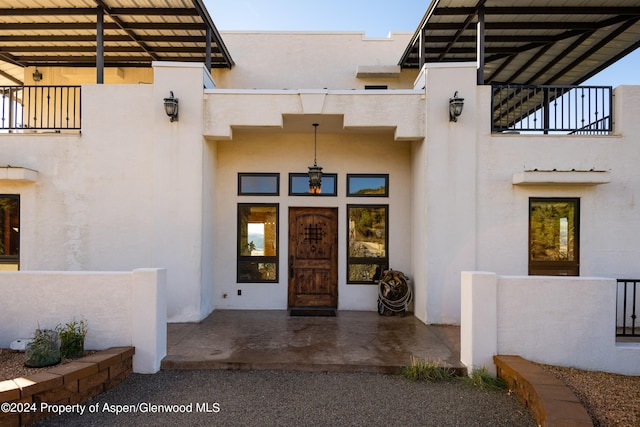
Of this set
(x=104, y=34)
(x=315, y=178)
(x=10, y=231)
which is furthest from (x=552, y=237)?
(x=104, y=34)

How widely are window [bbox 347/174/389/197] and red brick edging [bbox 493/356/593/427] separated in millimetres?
4239

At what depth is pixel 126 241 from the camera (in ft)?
22.8

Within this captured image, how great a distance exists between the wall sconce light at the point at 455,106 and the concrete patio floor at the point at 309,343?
3766mm

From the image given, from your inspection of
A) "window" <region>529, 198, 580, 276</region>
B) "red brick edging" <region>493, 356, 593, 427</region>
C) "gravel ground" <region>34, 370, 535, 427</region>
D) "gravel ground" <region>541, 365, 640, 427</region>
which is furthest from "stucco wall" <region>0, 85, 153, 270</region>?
"window" <region>529, 198, 580, 276</region>

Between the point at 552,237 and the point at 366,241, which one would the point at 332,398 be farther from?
the point at 552,237

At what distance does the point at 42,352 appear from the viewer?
4.02m

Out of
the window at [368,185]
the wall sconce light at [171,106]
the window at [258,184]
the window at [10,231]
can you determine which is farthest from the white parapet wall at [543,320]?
the window at [10,231]

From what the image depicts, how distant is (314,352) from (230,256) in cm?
342

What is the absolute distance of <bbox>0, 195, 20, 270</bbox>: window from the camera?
7.04 metres

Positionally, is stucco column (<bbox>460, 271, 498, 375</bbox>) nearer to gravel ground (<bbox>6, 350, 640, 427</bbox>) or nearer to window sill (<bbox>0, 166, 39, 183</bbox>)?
gravel ground (<bbox>6, 350, 640, 427</bbox>)

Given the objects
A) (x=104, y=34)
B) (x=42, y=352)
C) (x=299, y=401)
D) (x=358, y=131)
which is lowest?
(x=299, y=401)

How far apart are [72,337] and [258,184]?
4456 mm

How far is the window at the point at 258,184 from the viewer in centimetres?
800

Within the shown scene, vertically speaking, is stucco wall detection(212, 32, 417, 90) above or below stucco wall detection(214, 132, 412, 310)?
above
